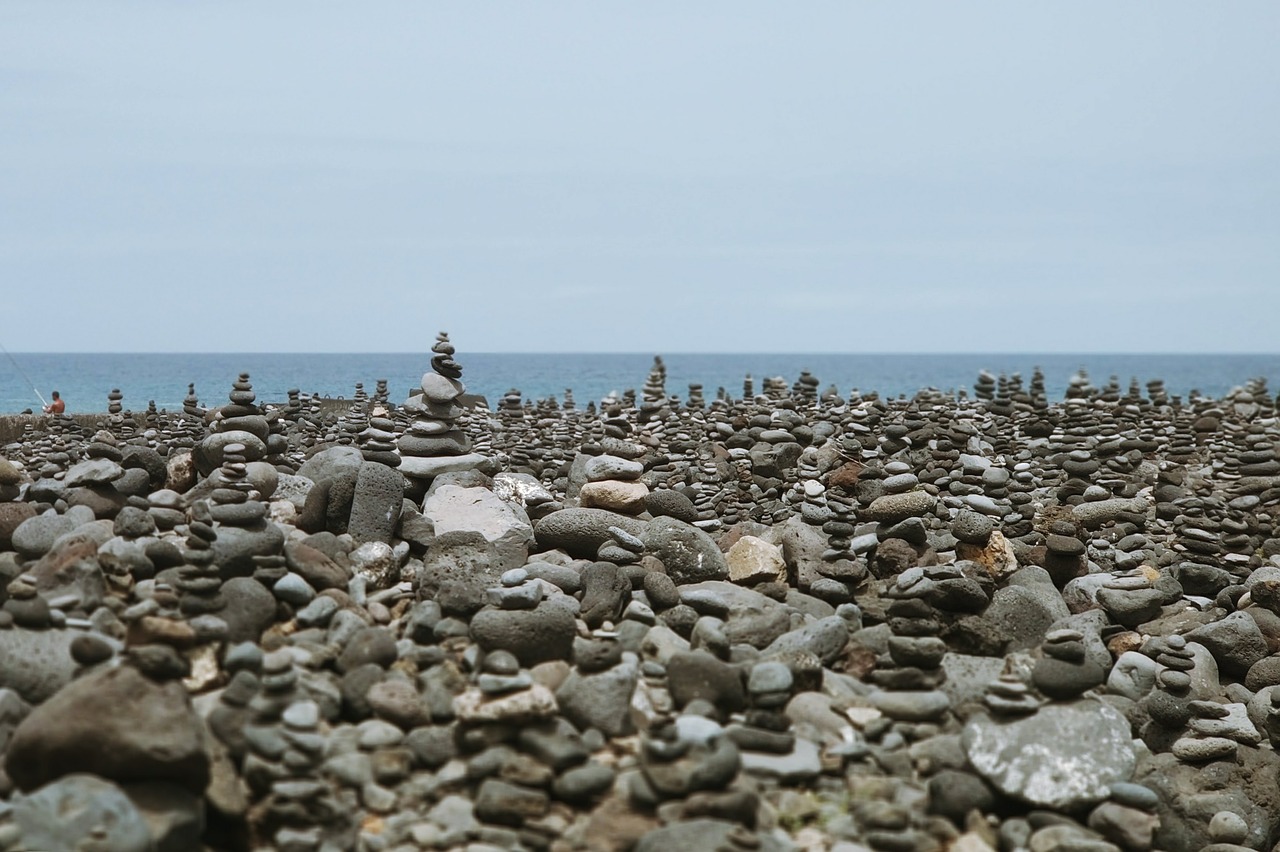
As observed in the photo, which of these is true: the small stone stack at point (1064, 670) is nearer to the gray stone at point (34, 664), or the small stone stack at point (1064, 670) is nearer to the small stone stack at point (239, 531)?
the small stone stack at point (239, 531)

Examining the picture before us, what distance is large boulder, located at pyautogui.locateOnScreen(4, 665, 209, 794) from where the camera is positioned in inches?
212

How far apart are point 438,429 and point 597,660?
14.8 feet

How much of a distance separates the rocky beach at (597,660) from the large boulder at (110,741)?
16mm

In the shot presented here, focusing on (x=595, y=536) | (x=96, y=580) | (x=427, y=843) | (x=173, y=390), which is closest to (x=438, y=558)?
(x=595, y=536)

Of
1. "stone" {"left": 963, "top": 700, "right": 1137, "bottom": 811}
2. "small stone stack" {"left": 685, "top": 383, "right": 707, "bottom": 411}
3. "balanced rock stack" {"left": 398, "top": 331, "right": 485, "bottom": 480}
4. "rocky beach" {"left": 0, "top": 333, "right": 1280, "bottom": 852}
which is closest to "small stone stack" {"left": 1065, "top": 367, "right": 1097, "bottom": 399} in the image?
"small stone stack" {"left": 685, "top": 383, "right": 707, "bottom": 411}

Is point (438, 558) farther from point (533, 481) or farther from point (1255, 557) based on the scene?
point (1255, 557)

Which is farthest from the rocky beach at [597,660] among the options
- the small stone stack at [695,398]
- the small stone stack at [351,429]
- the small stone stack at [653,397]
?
the small stone stack at [695,398]

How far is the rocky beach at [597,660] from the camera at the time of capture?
571 centimetres

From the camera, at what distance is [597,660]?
23.4 ft

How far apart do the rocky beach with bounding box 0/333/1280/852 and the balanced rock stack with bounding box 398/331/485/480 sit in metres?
0.04

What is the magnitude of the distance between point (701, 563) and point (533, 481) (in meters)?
2.65

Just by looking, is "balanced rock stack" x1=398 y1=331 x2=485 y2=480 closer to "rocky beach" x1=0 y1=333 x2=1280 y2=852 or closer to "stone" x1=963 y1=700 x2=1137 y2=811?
"rocky beach" x1=0 y1=333 x2=1280 y2=852

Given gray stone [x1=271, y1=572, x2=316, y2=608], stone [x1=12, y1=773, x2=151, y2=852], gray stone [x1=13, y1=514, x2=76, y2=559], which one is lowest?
stone [x1=12, y1=773, x2=151, y2=852]

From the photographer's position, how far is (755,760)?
634 cm
